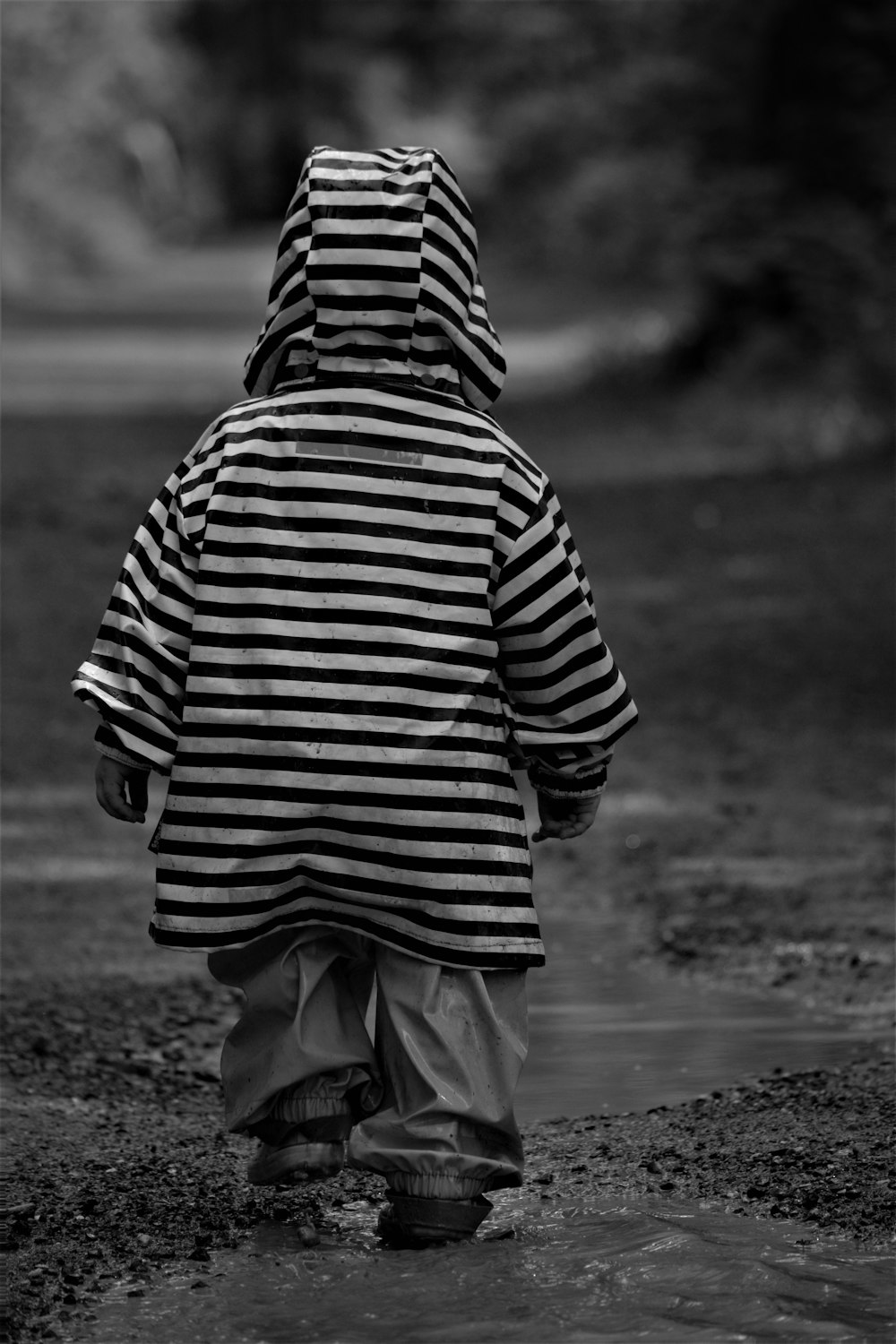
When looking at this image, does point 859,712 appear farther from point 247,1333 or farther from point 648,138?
point 648,138

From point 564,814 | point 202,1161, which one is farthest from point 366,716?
point 202,1161

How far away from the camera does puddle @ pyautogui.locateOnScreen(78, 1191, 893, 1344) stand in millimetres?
2674

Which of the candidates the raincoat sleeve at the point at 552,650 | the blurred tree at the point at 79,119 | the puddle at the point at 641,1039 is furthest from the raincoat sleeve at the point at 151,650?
the blurred tree at the point at 79,119

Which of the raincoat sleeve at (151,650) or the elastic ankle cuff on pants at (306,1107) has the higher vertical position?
the raincoat sleeve at (151,650)

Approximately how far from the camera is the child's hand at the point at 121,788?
318 cm

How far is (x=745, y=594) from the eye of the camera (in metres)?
9.30

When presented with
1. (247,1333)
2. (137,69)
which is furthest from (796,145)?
(137,69)

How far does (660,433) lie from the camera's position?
1514 centimetres

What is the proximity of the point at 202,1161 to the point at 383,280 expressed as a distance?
1.55 metres

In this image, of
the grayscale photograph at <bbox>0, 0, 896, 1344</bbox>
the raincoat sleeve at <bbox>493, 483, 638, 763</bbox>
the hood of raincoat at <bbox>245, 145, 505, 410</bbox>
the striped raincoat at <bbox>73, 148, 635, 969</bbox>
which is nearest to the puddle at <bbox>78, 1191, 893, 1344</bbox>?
the grayscale photograph at <bbox>0, 0, 896, 1344</bbox>

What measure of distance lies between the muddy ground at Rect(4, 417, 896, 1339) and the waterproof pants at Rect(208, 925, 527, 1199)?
9.2 inches

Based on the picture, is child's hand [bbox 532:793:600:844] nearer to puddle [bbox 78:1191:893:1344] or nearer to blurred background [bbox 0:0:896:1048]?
puddle [bbox 78:1191:893:1344]

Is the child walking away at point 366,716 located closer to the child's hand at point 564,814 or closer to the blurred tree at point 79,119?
the child's hand at point 564,814

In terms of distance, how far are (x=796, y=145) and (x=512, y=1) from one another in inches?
186
